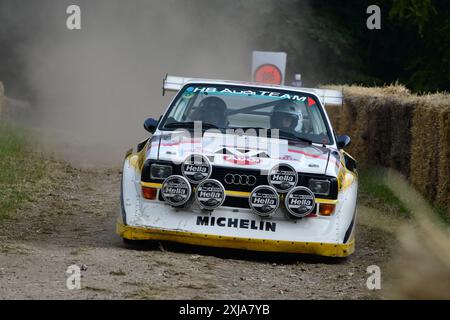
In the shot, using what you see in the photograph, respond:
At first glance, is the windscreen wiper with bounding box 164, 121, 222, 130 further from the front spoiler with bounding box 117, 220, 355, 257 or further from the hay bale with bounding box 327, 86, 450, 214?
the hay bale with bounding box 327, 86, 450, 214

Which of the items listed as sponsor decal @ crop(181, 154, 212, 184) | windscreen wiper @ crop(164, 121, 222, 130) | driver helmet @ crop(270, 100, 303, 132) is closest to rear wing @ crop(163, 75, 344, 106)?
driver helmet @ crop(270, 100, 303, 132)

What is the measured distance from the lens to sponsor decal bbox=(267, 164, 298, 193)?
8.62 metres

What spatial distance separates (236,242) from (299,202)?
25.3 inches

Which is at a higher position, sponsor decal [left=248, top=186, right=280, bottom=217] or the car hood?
the car hood

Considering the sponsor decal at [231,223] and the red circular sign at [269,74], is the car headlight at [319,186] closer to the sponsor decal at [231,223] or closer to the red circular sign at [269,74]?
the sponsor decal at [231,223]

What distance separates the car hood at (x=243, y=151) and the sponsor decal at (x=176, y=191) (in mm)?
204

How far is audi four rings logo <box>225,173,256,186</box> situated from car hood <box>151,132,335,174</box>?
0.28ft

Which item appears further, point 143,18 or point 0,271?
point 143,18

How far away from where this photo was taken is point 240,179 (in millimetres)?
8656

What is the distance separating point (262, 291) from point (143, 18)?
109 feet

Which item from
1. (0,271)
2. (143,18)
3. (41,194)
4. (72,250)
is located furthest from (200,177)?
(143,18)

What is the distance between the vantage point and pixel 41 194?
43.7 feet

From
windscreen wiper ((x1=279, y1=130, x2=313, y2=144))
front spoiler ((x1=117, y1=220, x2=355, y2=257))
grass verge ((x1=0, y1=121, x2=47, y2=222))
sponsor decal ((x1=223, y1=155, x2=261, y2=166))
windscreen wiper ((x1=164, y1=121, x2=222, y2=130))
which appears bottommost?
grass verge ((x1=0, y1=121, x2=47, y2=222))
